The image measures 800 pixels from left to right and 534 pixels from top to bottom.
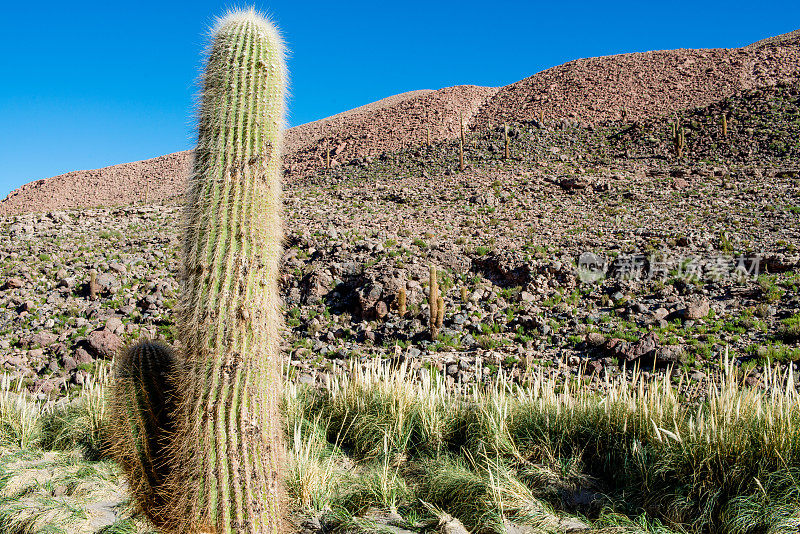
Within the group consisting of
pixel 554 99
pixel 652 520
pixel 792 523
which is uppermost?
pixel 554 99

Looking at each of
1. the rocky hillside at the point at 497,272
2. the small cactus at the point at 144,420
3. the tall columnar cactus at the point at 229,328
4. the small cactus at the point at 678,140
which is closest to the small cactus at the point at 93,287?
the rocky hillside at the point at 497,272

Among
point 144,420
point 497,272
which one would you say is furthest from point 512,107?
point 144,420

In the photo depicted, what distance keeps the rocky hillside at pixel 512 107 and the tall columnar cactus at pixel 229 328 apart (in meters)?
33.8

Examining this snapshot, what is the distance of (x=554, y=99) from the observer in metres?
40.3

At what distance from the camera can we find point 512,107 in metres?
41.3

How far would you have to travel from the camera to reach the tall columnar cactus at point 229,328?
3.19 m

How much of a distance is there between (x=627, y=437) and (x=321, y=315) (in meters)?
10.9

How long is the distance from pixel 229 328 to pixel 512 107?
41639 mm

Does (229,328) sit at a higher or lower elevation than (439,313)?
higher

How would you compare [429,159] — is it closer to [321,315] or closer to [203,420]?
[321,315]

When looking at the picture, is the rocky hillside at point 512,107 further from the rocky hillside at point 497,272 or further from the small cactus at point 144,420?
the small cactus at point 144,420

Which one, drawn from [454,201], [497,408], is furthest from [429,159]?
[497,408]

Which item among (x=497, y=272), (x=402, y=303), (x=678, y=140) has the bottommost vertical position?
(x=402, y=303)

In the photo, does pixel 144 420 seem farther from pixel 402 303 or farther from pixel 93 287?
pixel 93 287
